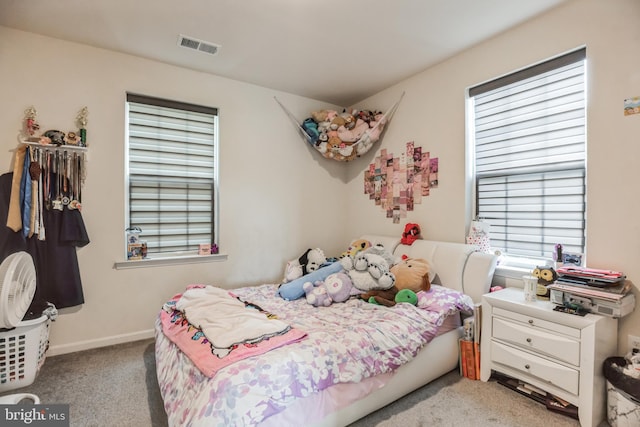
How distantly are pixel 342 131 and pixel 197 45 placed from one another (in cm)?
171

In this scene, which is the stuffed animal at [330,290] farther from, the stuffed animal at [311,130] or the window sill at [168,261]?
the stuffed animal at [311,130]

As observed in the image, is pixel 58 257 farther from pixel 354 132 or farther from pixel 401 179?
pixel 401 179

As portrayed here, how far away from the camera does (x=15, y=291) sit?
1729 mm

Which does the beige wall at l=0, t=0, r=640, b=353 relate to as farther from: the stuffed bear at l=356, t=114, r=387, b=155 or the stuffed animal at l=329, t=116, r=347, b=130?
the stuffed animal at l=329, t=116, r=347, b=130

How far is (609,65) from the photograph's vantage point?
6.47ft

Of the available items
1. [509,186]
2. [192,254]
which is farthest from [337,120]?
[192,254]

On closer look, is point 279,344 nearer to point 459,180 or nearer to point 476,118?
point 459,180

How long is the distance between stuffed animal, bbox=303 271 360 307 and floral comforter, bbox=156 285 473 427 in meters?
0.08

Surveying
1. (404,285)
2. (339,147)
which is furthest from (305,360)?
(339,147)

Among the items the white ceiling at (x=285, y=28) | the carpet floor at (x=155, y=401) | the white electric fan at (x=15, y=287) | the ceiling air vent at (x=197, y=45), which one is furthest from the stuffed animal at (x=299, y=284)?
the ceiling air vent at (x=197, y=45)

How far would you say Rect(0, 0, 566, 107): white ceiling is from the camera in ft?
7.12

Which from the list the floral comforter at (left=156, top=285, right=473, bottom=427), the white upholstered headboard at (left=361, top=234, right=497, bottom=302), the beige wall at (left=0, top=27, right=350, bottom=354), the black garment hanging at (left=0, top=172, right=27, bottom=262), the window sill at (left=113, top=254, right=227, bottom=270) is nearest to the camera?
the floral comforter at (left=156, top=285, right=473, bottom=427)

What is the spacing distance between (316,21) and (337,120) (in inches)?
53.4

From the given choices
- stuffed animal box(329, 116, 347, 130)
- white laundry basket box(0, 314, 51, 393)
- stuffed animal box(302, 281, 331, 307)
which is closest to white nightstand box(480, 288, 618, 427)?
stuffed animal box(302, 281, 331, 307)
